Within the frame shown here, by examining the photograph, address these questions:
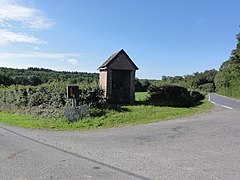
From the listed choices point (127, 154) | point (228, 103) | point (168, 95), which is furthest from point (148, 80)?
point (127, 154)

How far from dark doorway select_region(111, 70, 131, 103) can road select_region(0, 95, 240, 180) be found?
9699 mm

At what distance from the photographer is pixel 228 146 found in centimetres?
798

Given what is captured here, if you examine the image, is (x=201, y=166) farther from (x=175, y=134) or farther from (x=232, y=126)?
(x=232, y=126)

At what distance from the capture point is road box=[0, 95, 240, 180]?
18.4 feet

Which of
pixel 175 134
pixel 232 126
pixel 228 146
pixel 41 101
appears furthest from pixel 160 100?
pixel 228 146

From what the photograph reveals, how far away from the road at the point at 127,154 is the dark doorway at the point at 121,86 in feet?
31.8

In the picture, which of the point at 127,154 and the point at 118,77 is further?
the point at 118,77

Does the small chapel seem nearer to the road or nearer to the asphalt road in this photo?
the asphalt road

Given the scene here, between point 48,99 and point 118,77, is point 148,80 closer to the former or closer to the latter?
point 118,77

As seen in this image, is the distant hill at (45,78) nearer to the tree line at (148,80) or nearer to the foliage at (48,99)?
the tree line at (148,80)

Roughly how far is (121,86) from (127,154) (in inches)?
559

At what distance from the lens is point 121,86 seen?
→ 21.4 metres

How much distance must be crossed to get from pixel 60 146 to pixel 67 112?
5.88 meters

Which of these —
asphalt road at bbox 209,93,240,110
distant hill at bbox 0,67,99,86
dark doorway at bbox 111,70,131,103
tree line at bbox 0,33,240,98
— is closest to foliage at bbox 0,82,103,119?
tree line at bbox 0,33,240,98
